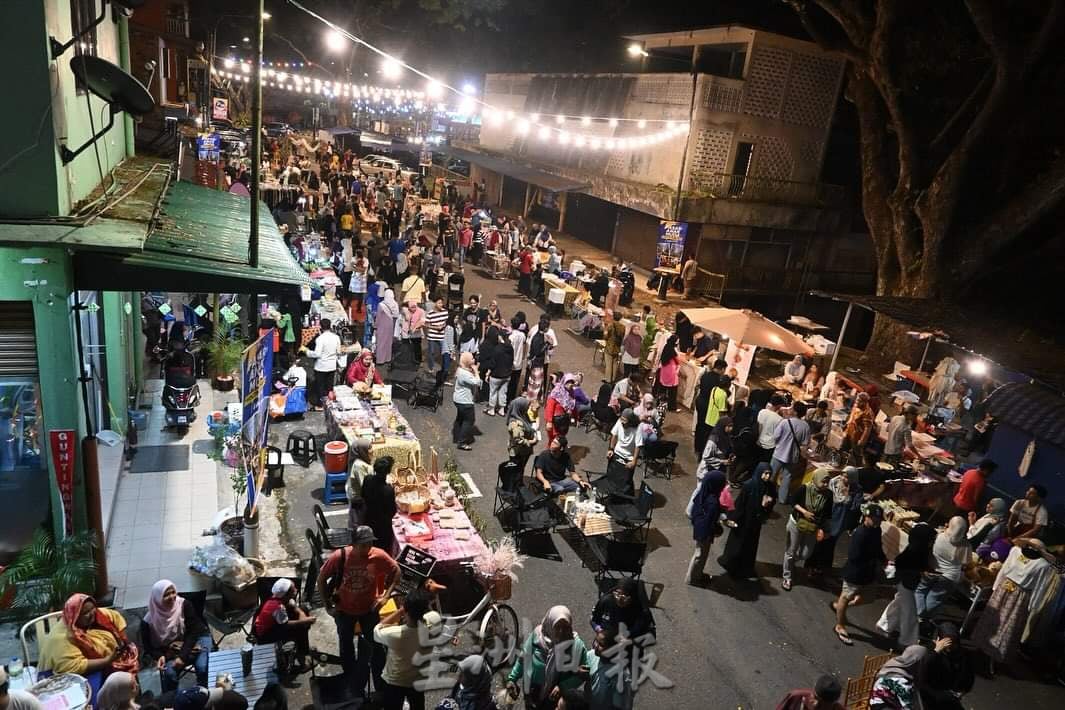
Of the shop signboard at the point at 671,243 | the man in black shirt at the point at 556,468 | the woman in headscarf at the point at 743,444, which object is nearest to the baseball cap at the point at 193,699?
the man in black shirt at the point at 556,468

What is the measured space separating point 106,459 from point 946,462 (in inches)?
545

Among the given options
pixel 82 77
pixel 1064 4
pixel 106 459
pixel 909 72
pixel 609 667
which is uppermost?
pixel 1064 4

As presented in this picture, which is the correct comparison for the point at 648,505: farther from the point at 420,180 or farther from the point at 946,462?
the point at 420,180

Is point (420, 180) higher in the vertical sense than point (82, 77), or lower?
lower

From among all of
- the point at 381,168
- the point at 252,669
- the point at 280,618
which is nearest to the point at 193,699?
the point at 252,669

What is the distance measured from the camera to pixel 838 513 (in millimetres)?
9570

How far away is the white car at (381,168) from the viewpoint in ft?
120

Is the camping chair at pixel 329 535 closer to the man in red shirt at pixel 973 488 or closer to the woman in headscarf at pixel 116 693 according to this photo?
the woman in headscarf at pixel 116 693

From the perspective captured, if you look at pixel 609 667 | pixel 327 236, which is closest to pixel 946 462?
pixel 609 667

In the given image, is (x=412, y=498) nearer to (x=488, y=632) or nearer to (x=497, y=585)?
(x=497, y=585)

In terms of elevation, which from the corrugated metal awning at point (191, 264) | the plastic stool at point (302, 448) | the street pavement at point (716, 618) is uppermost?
the corrugated metal awning at point (191, 264)

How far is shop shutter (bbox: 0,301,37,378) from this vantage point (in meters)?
6.20

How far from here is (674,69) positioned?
28.1 meters

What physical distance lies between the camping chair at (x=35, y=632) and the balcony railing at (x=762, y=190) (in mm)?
22481
